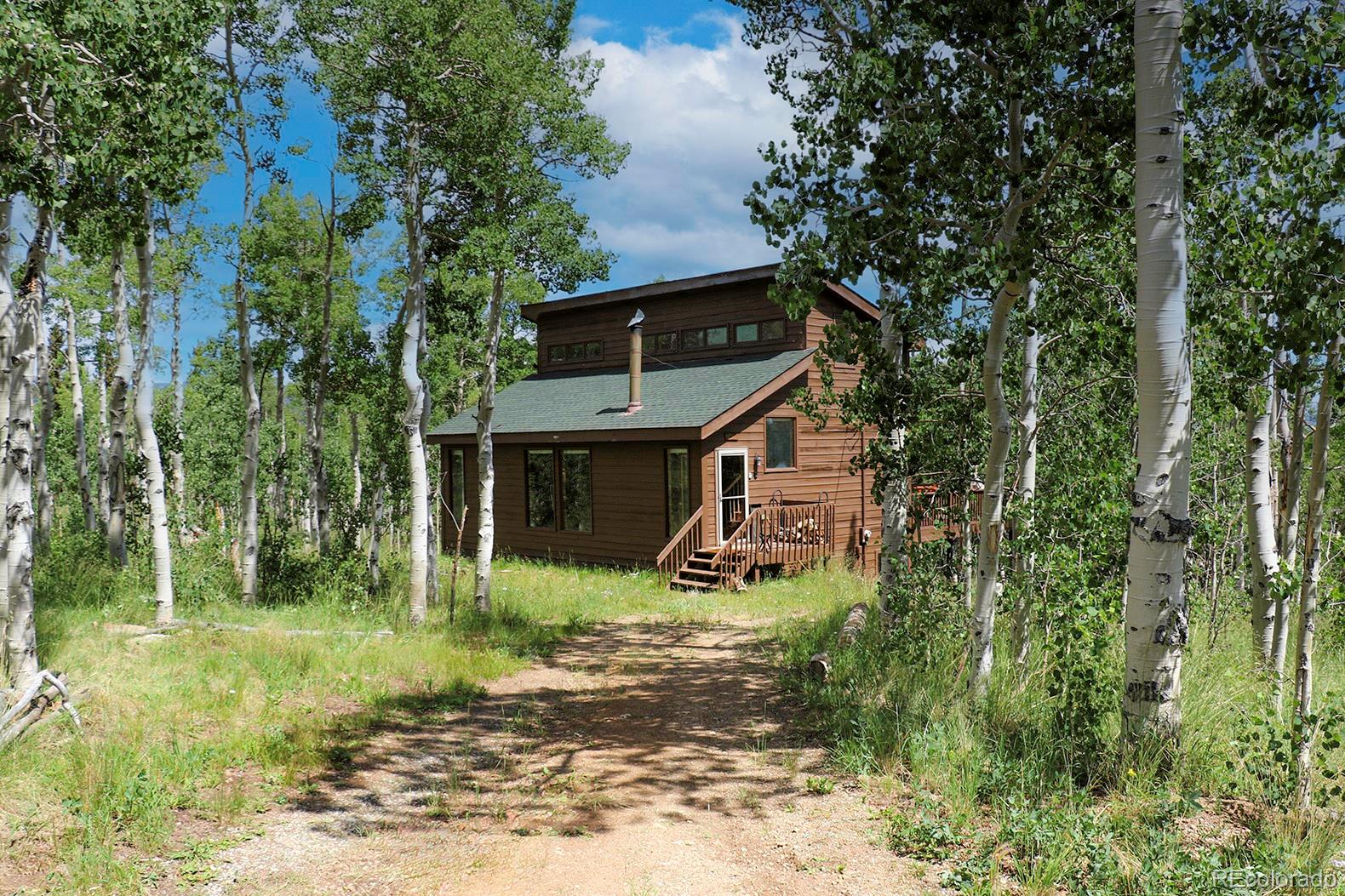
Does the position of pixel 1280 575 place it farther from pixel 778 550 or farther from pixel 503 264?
pixel 778 550

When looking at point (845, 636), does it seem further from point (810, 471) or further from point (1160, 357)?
point (810, 471)

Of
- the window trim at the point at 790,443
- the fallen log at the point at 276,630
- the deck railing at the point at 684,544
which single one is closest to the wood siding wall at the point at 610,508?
the deck railing at the point at 684,544

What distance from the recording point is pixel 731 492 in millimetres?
17859

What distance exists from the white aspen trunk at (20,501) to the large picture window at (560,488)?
13.5 meters

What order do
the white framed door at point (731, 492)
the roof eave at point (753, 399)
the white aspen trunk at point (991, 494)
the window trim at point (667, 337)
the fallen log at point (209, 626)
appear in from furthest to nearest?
the window trim at point (667, 337)
the white framed door at point (731, 492)
the roof eave at point (753, 399)
the fallen log at point (209, 626)
the white aspen trunk at point (991, 494)

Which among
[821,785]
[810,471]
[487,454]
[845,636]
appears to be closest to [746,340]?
[810,471]

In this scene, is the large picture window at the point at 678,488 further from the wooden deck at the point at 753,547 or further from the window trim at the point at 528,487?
the window trim at the point at 528,487

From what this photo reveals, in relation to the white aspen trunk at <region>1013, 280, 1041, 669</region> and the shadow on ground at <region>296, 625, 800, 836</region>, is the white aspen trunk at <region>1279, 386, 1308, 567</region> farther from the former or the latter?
the shadow on ground at <region>296, 625, 800, 836</region>

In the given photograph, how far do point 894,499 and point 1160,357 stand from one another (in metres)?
4.72

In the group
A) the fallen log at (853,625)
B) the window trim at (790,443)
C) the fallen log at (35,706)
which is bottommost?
the fallen log at (853,625)

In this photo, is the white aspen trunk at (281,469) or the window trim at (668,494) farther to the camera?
the window trim at (668,494)

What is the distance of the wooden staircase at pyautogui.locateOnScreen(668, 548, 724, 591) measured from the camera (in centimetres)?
1583

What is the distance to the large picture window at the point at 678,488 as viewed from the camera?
17.5 metres

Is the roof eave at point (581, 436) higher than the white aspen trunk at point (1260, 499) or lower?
higher
